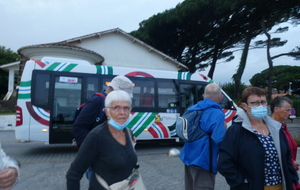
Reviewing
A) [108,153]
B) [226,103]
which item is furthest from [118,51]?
[108,153]

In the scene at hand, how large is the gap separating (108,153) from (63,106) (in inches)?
234

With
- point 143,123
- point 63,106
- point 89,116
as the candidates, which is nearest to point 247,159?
point 89,116

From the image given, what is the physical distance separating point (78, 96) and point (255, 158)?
20.8 feet

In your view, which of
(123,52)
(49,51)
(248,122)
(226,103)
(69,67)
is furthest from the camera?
(123,52)

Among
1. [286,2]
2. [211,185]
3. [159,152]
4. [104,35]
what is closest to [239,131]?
[211,185]

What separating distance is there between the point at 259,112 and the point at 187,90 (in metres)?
6.44

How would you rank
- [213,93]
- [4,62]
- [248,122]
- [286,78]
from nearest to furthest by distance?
[248,122]
[213,93]
[4,62]
[286,78]

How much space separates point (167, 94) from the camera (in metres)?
8.59

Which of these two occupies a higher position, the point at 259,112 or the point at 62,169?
the point at 259,112

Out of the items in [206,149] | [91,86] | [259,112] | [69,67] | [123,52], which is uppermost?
[123,52]

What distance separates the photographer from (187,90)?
29.0 ft

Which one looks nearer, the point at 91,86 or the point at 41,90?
the point at 41,90

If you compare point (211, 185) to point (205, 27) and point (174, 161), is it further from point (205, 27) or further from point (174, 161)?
point (205, 27)

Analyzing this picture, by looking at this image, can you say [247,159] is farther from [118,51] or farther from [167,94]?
[118,51]
